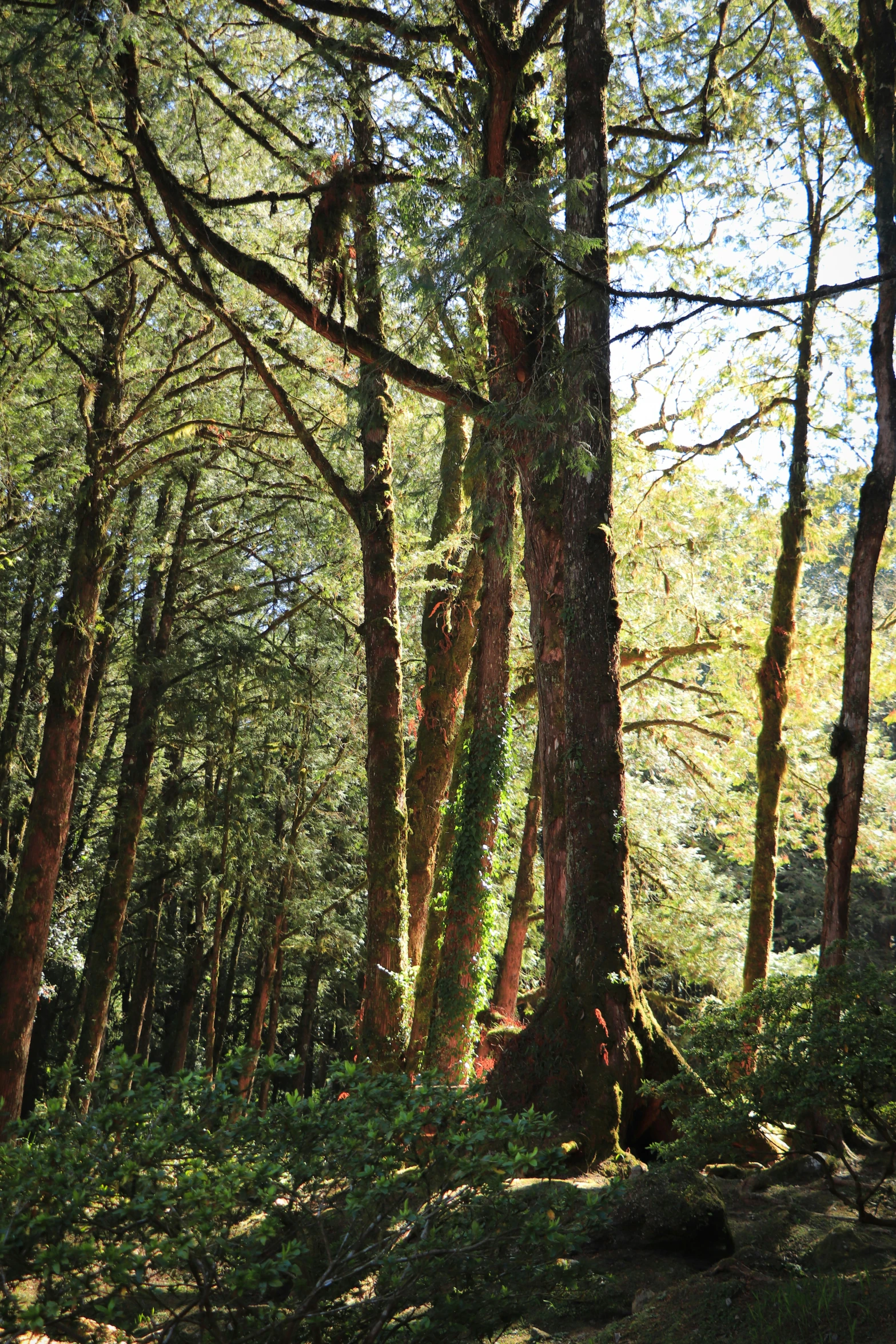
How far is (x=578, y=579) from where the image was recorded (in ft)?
21.4

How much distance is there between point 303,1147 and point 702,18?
1136cm

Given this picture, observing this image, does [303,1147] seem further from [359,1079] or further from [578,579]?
[578,579]

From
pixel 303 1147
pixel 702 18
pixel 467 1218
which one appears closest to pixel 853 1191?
pixel 467 1218

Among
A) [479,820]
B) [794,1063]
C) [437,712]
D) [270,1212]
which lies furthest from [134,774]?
[270,1212]

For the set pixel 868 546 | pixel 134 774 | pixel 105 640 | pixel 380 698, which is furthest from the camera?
pixel 105 640

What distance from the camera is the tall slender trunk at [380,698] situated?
862cm

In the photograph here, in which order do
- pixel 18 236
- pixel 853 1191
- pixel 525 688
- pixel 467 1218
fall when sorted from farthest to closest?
pixel 525 688 < pixel 18 236 < pixel 853 1191 < pixel 467 1218

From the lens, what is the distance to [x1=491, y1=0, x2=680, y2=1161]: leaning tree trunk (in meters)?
5.70

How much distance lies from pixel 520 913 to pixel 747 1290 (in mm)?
10789

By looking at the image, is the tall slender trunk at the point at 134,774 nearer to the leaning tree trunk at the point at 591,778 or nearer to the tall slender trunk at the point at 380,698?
the tall slender trunk at the point at 380,698

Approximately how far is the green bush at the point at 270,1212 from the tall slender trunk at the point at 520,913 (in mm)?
11102

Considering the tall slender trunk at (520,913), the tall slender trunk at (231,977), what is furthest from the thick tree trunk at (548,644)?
the tall slender trunk at (231,977)

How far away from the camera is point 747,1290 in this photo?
3932 millimetres

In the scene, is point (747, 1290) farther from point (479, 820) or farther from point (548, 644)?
point (479, 820)
